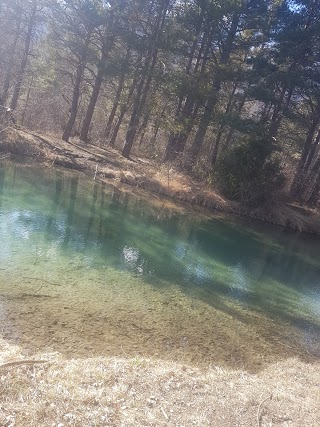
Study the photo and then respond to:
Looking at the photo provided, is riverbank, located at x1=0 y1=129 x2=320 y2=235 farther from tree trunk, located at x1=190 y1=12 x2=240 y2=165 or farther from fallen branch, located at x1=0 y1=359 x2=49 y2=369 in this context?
fallen branch, located at x1=0 y1=359 x2=49 y2=369

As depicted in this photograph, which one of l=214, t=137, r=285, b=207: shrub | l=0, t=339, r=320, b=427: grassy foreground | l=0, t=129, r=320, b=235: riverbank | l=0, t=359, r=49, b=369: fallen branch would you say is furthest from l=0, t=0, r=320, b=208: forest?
l=0, t=359, r=49, b=369: fallen branch

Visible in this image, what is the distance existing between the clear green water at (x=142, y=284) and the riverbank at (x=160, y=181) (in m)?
3.60

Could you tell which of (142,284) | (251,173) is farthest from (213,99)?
(142,284)

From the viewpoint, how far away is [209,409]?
15.2 feet

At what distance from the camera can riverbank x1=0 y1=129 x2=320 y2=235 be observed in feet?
65.9

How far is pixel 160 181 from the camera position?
20.7 metres

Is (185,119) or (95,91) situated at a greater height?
(95,91)

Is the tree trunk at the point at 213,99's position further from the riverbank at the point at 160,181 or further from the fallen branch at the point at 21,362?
the fallen branch at the point at 21,362

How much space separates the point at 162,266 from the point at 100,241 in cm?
213

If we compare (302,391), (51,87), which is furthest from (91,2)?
(302,391)

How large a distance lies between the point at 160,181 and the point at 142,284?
40.2 feet

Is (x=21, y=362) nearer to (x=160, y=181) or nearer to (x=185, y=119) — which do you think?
(x=160, y=181)

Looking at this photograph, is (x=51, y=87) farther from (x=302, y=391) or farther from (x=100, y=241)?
(x=302, y=391)

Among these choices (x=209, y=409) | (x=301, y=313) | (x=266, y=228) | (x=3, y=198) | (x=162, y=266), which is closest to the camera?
(x=209, y=409)
